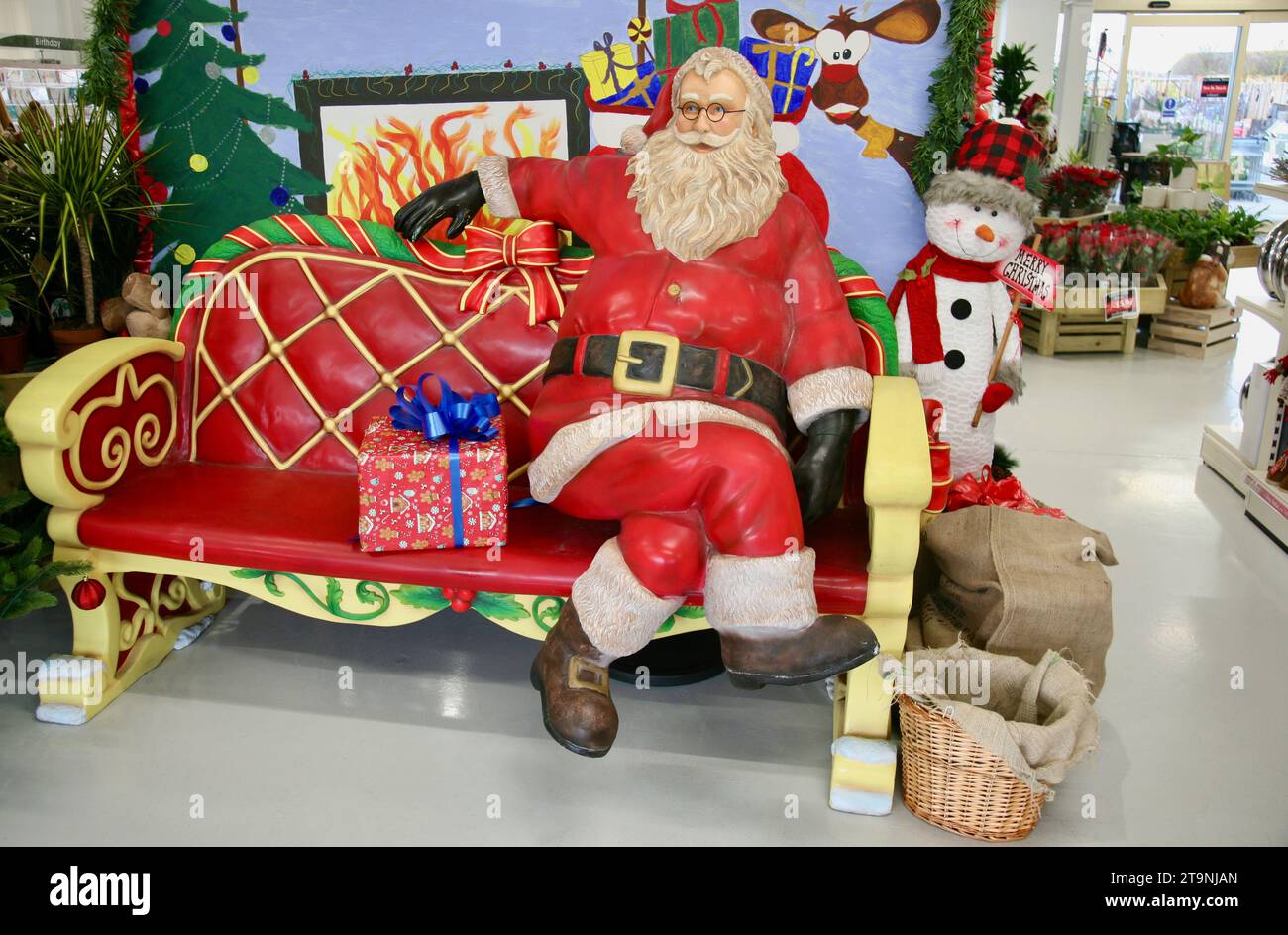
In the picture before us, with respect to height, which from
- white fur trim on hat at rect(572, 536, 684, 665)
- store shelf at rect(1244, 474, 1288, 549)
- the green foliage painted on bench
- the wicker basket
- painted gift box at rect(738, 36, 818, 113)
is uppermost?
painted gift box at rect(738, 36, 818, 113)

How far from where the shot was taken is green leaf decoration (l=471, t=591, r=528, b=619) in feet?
8.47

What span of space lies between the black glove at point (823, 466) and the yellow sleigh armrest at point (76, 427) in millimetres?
1704

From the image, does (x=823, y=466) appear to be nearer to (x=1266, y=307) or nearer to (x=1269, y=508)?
(x=1269, y=508)

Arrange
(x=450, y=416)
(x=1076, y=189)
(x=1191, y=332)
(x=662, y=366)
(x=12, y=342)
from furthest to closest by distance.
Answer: (x=1076, y=189), (x=1191, y=332), (x=12, y=342), (x=450, y=416), (x=662, y=366)

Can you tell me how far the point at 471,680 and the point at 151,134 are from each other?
2.03 meters

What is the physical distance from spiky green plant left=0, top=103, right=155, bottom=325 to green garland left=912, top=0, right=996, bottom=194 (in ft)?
7.74

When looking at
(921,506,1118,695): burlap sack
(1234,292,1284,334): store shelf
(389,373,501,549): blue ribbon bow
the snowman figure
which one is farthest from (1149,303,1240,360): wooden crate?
(389,373,501,549): blue ribbon bow

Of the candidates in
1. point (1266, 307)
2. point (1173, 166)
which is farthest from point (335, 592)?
point (1173, 166)

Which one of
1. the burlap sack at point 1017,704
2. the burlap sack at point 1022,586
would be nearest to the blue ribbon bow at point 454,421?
the burlap sack at point 1017,704

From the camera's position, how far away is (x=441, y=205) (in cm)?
287

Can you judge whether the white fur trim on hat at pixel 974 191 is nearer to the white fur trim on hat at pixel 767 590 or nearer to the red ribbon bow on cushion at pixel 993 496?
the red ribbon bow on cushion at pixel 993 496

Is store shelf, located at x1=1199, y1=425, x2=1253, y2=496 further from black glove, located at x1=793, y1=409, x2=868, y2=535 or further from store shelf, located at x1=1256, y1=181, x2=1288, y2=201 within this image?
black glove, located at x1=793, y1=409, x2=868, y2=535

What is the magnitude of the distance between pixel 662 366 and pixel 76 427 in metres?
1.41

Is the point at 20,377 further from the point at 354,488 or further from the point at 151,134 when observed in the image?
the point at 354,488
